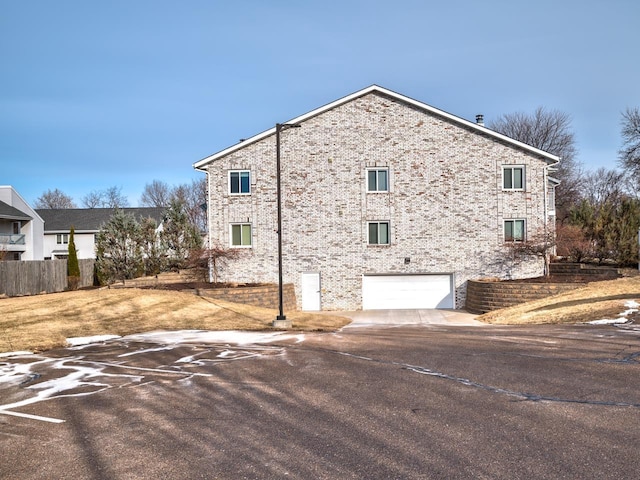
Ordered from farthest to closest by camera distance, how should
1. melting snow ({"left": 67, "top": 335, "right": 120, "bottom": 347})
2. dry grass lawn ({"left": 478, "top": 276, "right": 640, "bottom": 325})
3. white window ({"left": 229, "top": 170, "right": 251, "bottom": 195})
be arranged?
white window ({"left": 229, "top": 170, "right": 251, "bottom": 195}) → dry grass lawn ({"left": 478, "top": 276, "right": 640, "bottom": 325}) → melting snow ({"left": 67, "top": 335, "right": 120, "bottom": 347})

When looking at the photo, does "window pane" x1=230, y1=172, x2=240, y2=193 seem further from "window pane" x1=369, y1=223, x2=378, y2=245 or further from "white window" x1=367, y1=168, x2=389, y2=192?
"window pane" x1=369, y1=223, x2=378, y2=245

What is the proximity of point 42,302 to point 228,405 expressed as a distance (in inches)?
686

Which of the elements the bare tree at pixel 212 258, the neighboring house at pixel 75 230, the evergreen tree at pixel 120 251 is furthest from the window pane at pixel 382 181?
the neighboring house at pixel 75 230

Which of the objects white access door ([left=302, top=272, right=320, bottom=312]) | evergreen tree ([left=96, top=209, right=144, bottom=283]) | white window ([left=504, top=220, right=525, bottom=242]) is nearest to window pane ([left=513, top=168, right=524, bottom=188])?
white window ([left=504, top=220, right=525, bottom=242])

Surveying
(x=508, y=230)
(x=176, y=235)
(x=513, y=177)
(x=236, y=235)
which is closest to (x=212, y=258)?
(x=236, y=235)

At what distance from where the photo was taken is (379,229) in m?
28.2

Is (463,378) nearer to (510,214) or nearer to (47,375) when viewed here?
(47,375)

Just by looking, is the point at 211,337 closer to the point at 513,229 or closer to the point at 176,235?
the point at 513,229

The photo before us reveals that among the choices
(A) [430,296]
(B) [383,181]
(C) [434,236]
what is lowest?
(A) [430,296]

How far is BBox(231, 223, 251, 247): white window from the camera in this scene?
28.9 meters

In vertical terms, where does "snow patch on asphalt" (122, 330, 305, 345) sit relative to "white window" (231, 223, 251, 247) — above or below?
below

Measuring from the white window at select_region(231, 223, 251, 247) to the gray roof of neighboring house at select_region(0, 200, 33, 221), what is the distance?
24524 mm

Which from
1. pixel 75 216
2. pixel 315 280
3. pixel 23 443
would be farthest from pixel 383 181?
pixel 75 216

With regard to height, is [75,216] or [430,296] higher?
[75,216]
